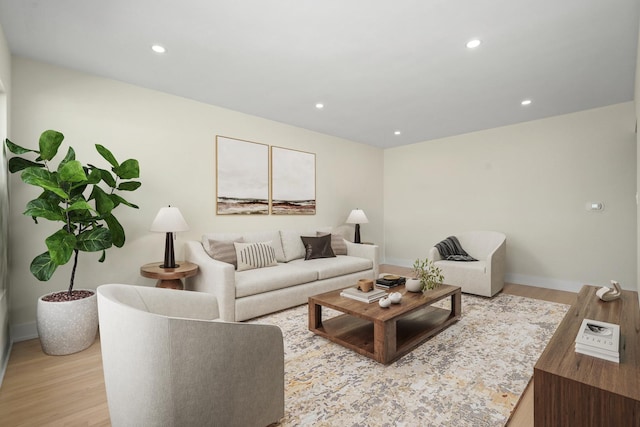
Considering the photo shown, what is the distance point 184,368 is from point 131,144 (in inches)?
114

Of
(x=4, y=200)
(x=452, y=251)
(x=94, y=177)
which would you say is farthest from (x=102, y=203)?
(x=452, y=251)

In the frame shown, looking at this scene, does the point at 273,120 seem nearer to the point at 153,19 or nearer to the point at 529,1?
the point at 153,19

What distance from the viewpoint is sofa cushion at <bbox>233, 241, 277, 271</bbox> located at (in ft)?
11.6

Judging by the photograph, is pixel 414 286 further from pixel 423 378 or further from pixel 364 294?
pixel 423 378

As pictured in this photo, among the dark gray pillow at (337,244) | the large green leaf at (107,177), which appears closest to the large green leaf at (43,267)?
the large green leaf at (107,177)

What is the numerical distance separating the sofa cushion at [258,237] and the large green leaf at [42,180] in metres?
1.55

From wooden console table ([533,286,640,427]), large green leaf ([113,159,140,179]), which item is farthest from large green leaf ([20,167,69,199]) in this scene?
wooden console table ([533,286,640,427])

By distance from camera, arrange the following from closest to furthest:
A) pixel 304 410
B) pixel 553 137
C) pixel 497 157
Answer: pixel 304 410
pixel 553 137
pixel 497 157

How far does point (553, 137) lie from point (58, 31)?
226 inches

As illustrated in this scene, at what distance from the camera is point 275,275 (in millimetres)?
3367

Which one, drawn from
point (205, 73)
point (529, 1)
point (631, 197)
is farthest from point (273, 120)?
point (631, 197)

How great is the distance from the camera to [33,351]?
8.24ft

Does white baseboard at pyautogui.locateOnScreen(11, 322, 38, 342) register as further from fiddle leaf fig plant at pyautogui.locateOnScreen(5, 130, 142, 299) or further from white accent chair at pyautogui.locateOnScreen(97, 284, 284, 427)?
white accent chair at pyautogui.locateOnScreen(97, 284, 284, 427)

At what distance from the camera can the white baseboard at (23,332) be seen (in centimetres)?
269
